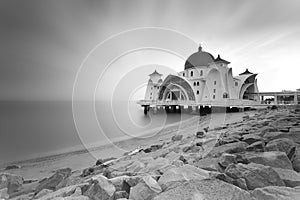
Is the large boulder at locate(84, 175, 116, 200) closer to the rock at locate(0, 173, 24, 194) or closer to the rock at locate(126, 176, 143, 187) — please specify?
the rock at locate(126, 176, 143, 187)

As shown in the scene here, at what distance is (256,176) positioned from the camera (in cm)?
216

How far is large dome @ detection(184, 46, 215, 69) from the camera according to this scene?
32.4 m

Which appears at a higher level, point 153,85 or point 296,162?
point 153,85

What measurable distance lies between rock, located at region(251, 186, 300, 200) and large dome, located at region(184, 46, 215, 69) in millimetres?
31781

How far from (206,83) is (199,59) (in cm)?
611

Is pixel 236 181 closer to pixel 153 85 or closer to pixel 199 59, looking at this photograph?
pixel 199 59

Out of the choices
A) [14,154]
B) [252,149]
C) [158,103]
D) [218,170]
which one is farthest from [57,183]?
[158,103]

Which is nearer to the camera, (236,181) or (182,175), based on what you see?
(236,181)

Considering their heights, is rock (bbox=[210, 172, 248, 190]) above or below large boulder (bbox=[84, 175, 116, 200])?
above

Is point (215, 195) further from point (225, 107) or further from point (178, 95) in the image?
point (178, 95)

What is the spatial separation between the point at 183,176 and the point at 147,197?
0.54 m

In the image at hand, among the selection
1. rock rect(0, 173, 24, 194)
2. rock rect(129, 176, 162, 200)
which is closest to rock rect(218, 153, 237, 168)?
rock rect(129, 176, 162, 200)

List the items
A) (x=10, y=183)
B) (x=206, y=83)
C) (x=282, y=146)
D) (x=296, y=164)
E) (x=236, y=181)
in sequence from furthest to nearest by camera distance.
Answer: (x=206, y=83) → (x=10, y=183) → (x=282, y=146) → (x=296, y=164) → (x=236, y=181)

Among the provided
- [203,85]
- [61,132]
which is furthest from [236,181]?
[203,85]
